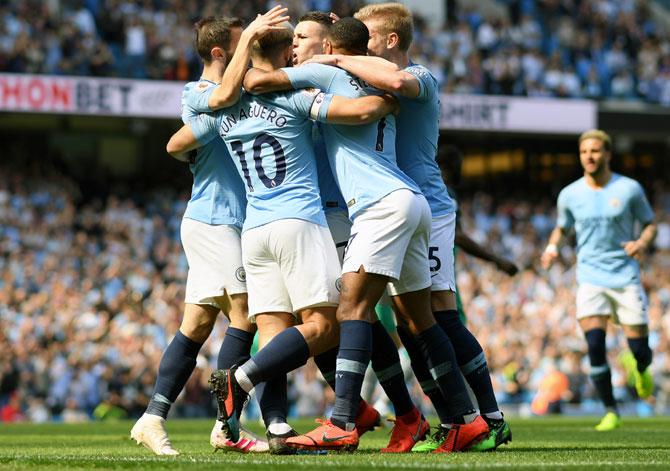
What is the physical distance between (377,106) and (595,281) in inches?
209

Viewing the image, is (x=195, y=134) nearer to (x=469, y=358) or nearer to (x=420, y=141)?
(x=420, y=141)

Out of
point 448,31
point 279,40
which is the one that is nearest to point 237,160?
point 279,40

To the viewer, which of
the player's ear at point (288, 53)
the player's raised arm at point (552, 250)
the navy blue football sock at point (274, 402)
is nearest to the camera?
the navy blue football sock at point (274, 402)

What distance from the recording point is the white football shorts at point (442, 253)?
7418 mm

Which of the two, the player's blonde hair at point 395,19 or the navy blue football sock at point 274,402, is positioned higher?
the player's blonde hair at point 395,19

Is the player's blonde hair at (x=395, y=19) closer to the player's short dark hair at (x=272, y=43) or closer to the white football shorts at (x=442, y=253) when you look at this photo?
the player's short dark hair at (x=272, y=43)

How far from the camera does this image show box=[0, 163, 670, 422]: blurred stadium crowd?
18.2 metres

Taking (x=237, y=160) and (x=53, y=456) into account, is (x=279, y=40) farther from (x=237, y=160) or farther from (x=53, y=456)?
(x=53, y=456)

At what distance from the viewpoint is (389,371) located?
7.40 meters

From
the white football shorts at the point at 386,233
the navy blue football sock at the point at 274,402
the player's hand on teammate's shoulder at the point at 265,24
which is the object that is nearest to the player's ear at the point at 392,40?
the player's hand on teammate's shoulder at the point at 265,24

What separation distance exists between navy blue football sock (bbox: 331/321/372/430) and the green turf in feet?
0.67

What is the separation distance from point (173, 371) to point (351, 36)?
2.14 m

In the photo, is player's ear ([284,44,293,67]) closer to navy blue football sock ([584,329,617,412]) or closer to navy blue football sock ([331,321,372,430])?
navy blue football sock ([331,321,372,430])

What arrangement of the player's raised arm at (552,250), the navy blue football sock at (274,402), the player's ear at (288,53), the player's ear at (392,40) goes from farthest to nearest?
the player's raised arm at (552,250) < the player's ear at (392,40) < the player's ear at (288,53) < the navy blue football sock at (274,402)
